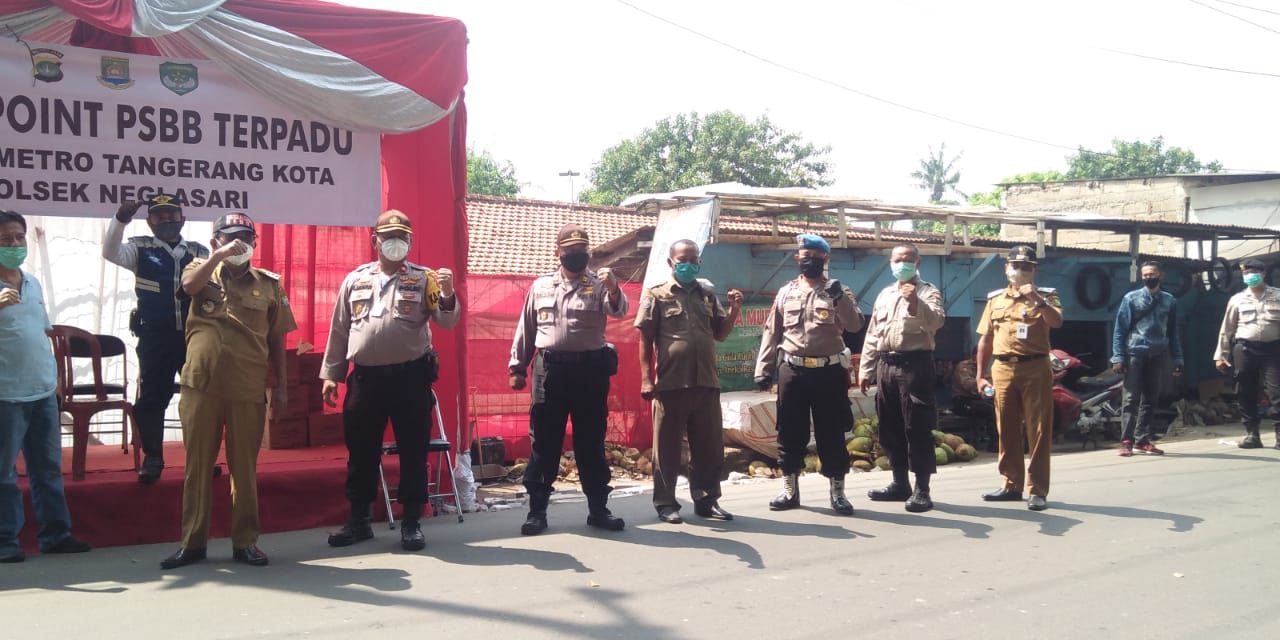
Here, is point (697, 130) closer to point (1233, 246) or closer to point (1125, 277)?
point (1233, 246)

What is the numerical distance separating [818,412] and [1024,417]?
5.24 feet

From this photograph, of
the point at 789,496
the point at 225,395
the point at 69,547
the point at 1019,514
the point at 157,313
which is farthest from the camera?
the point at 789,496

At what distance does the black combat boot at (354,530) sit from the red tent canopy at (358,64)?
4.92ft

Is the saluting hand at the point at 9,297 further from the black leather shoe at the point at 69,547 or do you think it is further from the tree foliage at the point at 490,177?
the tree foliage at the point at 490,177

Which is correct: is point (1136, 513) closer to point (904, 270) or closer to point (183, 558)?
point (904, 270)

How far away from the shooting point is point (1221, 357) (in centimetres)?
1120

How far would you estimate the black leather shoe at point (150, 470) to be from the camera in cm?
612

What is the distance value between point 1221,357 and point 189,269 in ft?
35.3

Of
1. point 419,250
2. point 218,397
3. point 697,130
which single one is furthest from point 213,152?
point 697,130

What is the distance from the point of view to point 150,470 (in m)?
6.14

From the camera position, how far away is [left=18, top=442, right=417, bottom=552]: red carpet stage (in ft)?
19.8

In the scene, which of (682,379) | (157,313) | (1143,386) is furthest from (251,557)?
(1143,386)

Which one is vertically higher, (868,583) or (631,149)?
(631,149)

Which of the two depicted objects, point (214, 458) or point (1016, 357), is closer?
point (214, 458)
